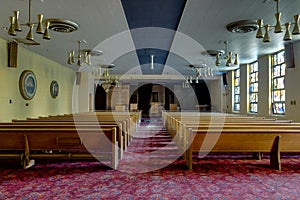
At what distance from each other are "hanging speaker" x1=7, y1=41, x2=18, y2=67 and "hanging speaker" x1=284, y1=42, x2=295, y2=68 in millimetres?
7529

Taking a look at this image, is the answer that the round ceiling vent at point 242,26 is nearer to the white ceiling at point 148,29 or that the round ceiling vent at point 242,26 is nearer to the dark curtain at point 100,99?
the white ceiling at point 148,29

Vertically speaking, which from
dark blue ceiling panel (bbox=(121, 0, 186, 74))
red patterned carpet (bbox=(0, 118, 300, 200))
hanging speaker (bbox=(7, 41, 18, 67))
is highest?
dark blue ceiling panel (bbox=(121, 0, 186, 74))

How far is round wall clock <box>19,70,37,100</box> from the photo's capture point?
285 inches

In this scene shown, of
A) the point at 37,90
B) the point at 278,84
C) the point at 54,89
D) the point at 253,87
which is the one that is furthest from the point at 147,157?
the point at 253,87

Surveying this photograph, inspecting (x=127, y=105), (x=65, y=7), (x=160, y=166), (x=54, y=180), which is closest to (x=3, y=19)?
(x=65, y=7)

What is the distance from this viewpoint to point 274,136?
3627 millimetres

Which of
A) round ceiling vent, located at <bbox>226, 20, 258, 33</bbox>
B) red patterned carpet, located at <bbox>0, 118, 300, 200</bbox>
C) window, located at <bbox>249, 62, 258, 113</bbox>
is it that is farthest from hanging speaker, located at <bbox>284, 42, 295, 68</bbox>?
red patterned carpet, located at <bbox>0, 118, 300, 200</bbox>

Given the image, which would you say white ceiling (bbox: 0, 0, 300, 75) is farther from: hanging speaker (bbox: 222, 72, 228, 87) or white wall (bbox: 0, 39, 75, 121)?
hanging speaker (bbox: 222, 72, 228, 87)

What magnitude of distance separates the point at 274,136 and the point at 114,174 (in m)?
2.37

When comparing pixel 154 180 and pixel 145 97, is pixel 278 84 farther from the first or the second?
pixel 145 97

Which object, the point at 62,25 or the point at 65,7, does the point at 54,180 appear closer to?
the point at 65,7

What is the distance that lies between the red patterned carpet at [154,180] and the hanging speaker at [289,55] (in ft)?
12.3

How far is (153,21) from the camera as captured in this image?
16.8ft

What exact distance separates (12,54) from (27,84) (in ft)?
3.94
